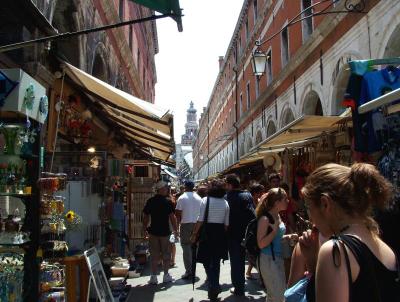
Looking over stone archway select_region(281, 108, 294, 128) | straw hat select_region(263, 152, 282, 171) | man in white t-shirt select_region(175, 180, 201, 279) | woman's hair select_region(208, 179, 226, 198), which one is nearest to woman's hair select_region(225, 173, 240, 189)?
woman's hair select_region(208, 179, 226, 198)

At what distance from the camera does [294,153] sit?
9156 mm

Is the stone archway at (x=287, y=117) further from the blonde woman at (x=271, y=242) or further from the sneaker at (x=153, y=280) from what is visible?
the blonde woman at (x=271, y=242)

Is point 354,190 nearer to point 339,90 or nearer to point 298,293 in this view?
point 298,293

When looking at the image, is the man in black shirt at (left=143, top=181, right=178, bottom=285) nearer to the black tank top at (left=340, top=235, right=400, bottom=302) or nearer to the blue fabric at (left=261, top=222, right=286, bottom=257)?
the blue fabric at (left=261, top=222, right=286, bottom=257)

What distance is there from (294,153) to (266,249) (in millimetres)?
4854

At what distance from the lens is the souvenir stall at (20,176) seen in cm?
362

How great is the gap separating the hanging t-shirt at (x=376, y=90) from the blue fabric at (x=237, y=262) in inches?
122

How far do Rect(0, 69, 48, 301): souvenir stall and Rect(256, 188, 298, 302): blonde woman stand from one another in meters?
2.17

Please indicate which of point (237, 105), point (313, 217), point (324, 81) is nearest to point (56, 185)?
point (313, 217)

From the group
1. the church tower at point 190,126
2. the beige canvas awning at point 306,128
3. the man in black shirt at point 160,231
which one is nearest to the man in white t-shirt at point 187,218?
the man in black shirt at point 160,231

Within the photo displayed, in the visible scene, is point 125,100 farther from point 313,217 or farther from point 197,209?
point 313,217

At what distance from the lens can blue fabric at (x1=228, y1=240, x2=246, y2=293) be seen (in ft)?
21.0

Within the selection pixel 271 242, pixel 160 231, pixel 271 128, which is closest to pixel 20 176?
pixel 271 242

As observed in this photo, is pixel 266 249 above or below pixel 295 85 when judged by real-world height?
below
